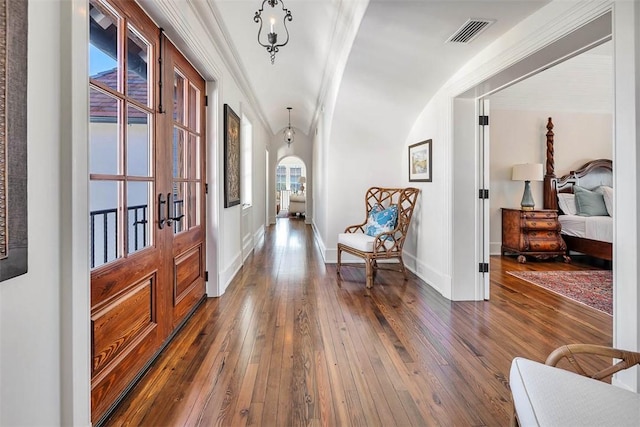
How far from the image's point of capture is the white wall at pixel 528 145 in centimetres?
565

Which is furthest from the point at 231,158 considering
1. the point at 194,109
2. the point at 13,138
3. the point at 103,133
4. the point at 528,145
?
the point at 528,145

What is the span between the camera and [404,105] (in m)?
3.92

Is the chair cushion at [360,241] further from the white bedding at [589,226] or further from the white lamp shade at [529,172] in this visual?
the white bedding at [589,226]

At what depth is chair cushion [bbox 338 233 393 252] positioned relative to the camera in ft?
12.7

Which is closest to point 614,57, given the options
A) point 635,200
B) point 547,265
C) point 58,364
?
point 635,200

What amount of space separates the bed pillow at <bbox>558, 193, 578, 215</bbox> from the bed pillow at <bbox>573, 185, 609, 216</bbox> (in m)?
0.08

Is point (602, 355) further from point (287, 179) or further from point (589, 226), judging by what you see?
point (287, 179)

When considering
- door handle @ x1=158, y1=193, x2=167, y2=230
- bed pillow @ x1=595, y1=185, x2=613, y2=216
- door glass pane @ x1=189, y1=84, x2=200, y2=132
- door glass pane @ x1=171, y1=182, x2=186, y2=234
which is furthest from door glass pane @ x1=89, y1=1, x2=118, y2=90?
bed pillow @ x1=595, y1=185, x2=613, y2=216

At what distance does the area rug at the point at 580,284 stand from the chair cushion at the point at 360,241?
1.83 metres

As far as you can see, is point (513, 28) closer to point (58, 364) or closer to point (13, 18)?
point (13, 18)

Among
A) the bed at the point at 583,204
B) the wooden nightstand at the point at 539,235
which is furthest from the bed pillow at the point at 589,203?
the wooden nightstand at the point at 539,235

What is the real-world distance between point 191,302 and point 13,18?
7.47 ft

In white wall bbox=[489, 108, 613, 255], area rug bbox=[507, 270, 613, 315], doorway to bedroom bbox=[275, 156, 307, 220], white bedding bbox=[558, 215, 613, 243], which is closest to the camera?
area rug bbox=[507, 270, 613, 315]

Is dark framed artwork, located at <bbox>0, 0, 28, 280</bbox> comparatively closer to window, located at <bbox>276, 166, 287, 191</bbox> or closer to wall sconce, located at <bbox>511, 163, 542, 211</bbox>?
wall sconce, located at <bbox>511, 163, 542, 211</bbox>
